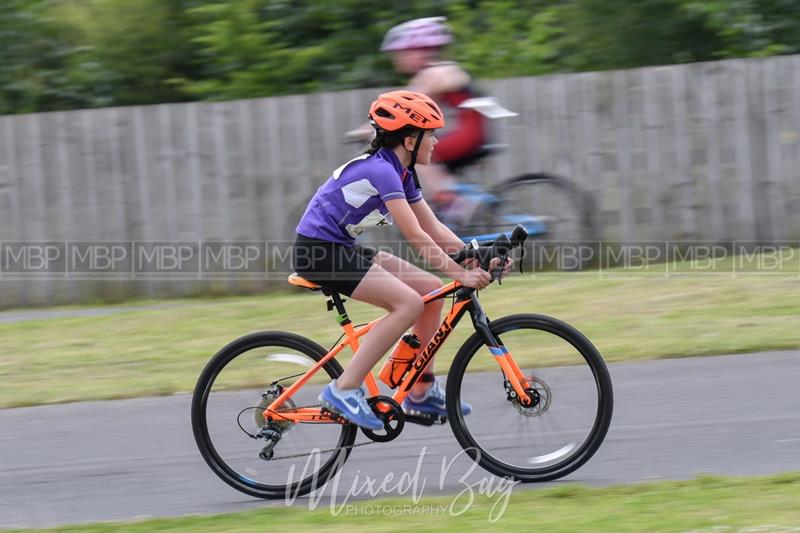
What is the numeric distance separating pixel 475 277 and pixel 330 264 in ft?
2.33

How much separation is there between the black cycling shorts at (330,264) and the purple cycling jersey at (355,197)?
0.04 meters

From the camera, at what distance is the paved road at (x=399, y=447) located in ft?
19.1

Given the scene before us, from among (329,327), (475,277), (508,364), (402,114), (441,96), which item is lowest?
(329,327)

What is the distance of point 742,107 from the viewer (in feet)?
39.4

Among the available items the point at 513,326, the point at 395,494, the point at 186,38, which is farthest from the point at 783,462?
the point at 186,38

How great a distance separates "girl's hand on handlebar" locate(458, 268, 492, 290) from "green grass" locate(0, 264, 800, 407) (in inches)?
83.6

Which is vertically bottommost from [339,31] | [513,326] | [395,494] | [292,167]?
[395,494]

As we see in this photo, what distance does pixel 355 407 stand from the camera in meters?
5.68

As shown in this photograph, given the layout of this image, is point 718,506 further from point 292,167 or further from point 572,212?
point 292,167

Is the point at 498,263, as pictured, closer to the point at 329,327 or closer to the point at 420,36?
the point at 329,327

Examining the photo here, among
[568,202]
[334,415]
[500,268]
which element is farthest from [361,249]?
[568,202]

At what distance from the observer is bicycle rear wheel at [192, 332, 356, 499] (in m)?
5.81

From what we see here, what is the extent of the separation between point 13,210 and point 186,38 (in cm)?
352

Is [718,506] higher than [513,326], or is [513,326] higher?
[513,326]
